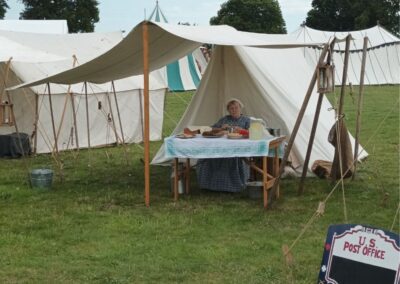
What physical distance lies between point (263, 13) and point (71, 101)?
43231 millimetres

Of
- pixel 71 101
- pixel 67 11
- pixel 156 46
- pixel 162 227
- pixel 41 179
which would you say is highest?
pixel 67 11

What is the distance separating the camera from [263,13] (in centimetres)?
5000

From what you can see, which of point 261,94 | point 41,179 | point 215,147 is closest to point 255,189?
point 215,147

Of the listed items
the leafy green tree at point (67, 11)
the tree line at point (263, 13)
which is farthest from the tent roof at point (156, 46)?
the leafy green tree at point (67, 11)

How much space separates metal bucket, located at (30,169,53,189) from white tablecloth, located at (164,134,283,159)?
1.51 m

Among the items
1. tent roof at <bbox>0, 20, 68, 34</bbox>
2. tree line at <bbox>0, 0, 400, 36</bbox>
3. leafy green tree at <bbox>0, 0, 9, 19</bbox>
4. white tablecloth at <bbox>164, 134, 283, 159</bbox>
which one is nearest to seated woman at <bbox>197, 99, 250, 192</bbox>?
white tablecloth at <bbox>164, 134, 283, 159</bbox>

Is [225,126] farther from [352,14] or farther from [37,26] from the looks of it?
[352,14]

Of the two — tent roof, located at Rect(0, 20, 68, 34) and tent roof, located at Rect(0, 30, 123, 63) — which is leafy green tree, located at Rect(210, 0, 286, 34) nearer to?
tent roof, located at Rect(0, 20, 68, 34)

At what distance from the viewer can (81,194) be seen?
5691 millimetres

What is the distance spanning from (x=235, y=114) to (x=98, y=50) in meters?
3.82

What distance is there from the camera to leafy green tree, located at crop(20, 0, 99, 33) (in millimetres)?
42750

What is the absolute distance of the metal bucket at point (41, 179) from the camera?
5941mm

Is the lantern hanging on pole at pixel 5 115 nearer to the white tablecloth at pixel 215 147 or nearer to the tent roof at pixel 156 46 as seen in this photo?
the tent roof at pixel 156 46

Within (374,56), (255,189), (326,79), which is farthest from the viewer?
(374,56)
